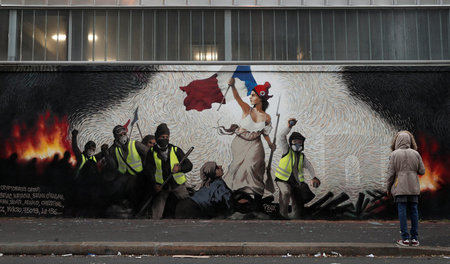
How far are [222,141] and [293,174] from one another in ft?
5.63

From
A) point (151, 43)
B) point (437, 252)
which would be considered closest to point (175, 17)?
point (151, 43)

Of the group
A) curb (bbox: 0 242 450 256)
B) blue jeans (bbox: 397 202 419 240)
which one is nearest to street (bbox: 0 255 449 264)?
curb (bbox: 0 242 450 256)

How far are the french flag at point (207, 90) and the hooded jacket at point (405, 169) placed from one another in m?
3.68

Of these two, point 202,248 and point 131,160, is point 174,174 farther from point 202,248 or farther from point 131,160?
point 202,248

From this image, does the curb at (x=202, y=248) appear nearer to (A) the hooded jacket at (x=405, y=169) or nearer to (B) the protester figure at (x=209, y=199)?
(A) the hooded jacket at (x=405, y=169)

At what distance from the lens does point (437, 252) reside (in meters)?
6.42

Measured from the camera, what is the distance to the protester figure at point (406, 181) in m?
6.68

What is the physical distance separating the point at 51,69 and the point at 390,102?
24.9ft

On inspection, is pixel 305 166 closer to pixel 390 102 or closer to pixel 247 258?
pixel 390 102

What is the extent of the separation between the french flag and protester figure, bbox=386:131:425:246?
3.72 m

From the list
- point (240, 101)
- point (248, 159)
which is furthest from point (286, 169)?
point (240, 101)

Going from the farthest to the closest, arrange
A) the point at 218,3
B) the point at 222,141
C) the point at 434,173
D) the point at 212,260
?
the point at 218,3 < the point at 222,141 < the point at 434,173 < the point at 212,260

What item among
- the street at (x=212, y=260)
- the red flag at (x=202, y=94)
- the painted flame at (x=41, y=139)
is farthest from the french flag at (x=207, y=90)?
the street at (x=212, y=260)

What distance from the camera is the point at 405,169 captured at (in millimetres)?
6777
